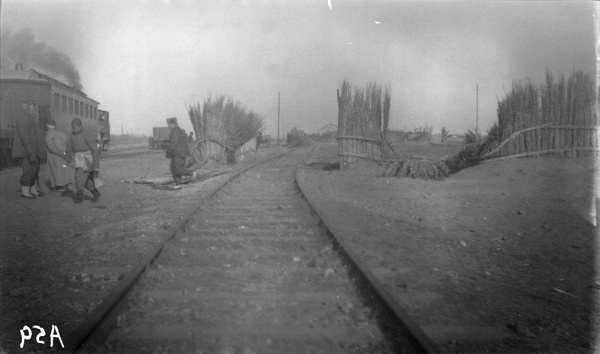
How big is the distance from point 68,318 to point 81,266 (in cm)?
128

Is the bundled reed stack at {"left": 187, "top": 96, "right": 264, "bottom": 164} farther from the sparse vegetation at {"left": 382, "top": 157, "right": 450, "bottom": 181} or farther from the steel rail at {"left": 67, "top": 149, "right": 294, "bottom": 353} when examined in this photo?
the steel rail at {"left": 67, "top": 149, "right": 294, "bottom": 353}

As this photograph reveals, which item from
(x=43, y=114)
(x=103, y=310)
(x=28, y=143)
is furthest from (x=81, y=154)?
(x=43, y=114)

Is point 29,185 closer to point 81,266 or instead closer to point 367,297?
point 81,266

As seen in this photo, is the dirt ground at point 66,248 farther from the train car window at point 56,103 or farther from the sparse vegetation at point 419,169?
the train car window at point 56,103

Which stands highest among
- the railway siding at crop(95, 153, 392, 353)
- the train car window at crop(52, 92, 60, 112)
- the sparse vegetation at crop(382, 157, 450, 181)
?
the train car window at crop(52, 92, 60, 112)

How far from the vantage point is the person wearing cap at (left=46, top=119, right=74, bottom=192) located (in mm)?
8117

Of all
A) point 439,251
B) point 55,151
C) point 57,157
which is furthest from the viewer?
point 57,157

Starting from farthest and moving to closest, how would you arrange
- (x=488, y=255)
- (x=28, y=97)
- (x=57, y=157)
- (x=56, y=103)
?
(x=56, y=103) → (x=28, y=97) → (x=57, y=157) → (x=488, y=255)

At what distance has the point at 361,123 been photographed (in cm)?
1429

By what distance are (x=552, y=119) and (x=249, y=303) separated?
1211cm

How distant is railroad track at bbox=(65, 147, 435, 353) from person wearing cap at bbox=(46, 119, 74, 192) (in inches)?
156

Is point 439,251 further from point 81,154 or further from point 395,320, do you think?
point 81,154

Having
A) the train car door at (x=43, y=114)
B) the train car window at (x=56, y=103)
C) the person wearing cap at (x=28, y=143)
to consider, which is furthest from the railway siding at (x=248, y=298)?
the train car window at (x=56, y=103)

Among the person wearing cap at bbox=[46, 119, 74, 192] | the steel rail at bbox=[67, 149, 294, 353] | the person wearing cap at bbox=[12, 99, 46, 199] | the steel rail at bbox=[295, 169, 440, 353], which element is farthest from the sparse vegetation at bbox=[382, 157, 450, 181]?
the steel rail at bbox=[67, 149, 294, 353]
